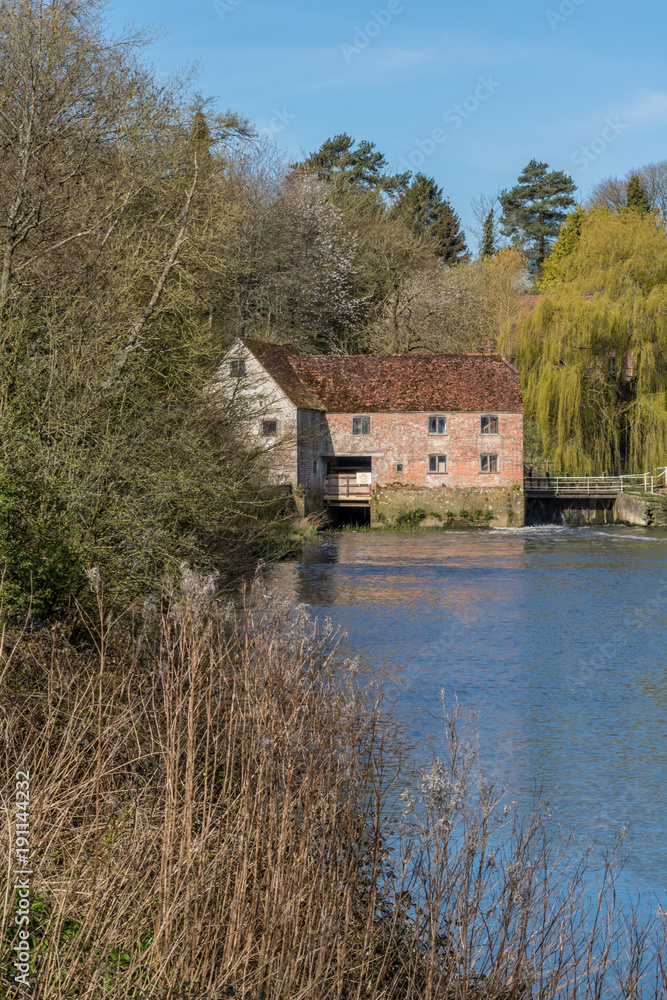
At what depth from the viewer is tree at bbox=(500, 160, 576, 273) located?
75500 millimetres

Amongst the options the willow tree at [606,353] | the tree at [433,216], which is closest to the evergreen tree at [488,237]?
the tree at [433,216]

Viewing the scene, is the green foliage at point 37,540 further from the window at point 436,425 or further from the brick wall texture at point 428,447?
the window at point 436,425

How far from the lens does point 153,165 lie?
1594 cm

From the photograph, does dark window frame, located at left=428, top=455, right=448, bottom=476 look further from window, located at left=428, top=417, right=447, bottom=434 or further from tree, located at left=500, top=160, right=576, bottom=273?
tree, located at left=500, top=160, right=576, bottom=273

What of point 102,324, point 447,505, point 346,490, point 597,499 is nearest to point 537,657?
point 102,324

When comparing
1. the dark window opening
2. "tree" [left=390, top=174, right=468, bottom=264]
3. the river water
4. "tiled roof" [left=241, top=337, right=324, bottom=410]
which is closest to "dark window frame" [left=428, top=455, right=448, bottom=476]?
the dark window opening

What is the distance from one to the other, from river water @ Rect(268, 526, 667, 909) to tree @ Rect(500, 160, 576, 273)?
43993mm

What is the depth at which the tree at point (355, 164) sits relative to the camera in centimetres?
6838

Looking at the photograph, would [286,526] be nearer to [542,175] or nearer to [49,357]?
[49,357]

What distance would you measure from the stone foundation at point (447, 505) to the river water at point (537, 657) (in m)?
11.2

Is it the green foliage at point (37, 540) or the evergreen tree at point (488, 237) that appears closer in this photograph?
the green foliage at point (37, 540)

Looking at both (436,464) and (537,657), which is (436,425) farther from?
(537,657)

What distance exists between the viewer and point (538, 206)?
249ft

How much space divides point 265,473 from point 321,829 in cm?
1592
